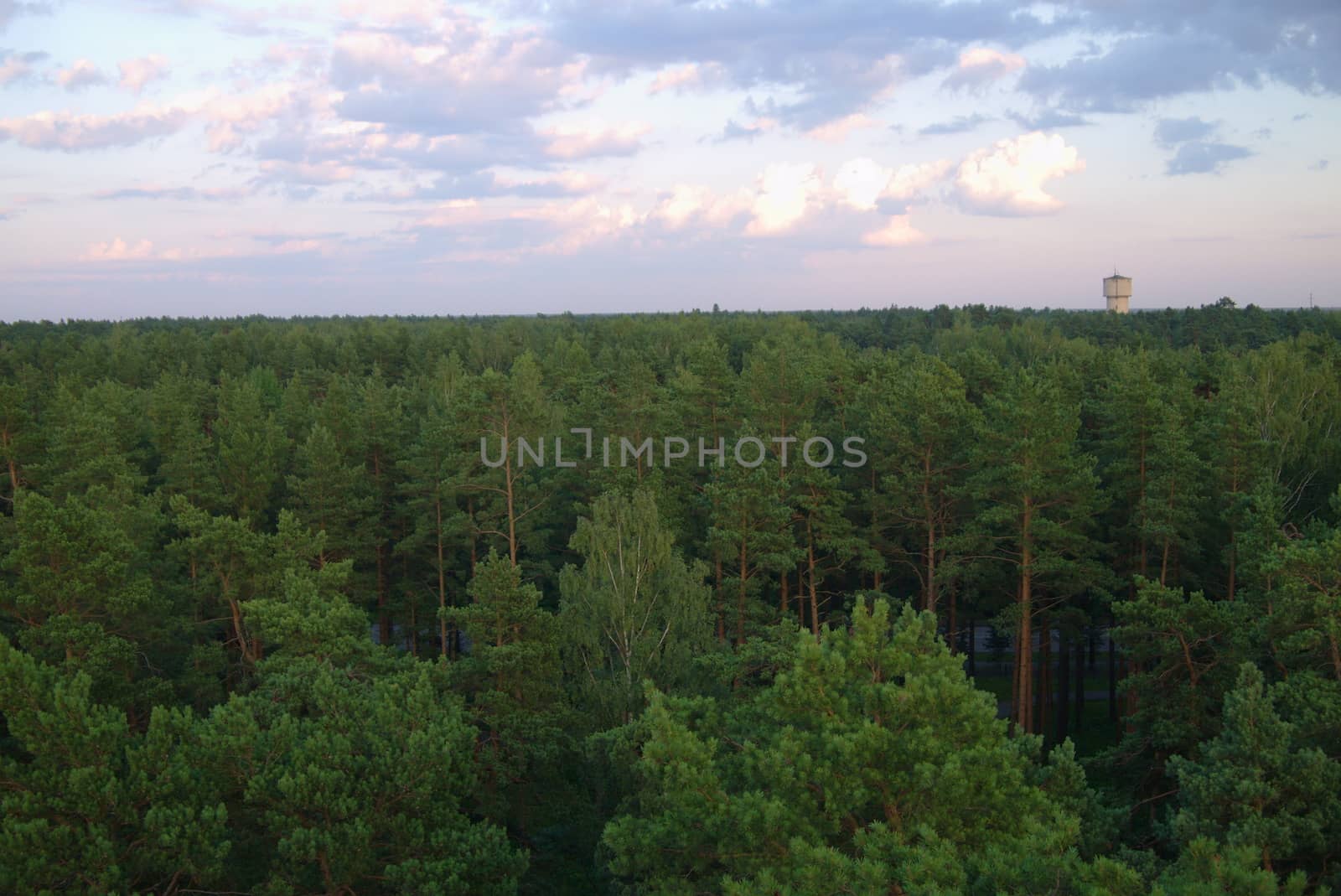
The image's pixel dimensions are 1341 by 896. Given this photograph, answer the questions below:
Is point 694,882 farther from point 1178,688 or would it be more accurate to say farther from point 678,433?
point 678,433

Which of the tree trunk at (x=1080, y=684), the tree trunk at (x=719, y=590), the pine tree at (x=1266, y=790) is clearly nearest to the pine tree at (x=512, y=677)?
the tree trunk at (x=719, y=590)

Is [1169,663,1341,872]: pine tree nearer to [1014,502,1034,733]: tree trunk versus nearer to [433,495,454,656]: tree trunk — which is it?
[1014,502,1034,733]: tree trunk

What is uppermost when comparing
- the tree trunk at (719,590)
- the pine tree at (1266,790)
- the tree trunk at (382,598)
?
the pine tree at (1266,790)

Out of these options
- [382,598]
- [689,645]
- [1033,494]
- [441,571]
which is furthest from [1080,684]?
[382,598]

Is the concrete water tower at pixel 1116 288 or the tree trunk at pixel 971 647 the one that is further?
the concrete water tower at pixel 1116 288

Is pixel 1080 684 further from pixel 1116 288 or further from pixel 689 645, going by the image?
pixel 1116 288

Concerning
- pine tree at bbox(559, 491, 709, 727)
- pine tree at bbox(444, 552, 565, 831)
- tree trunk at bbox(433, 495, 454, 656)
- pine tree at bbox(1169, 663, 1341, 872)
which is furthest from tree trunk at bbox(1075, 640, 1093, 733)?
tree trunk at bbox(433, 495, 454, 656)

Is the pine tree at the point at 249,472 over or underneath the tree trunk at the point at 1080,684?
over

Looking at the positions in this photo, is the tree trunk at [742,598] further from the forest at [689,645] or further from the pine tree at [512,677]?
the pine tree at [512,677]

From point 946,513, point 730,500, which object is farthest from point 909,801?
point 946,513
